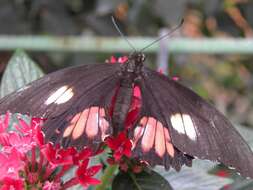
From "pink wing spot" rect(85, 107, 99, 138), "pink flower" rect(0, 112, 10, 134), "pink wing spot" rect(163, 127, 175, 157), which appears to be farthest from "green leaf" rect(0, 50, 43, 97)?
"pink wing spot" rect(163, 127, 175, 157)

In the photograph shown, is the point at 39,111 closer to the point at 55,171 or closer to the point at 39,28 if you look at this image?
the point at 55,171

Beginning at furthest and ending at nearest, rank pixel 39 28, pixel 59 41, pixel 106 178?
pixel 39 28 < pixel 59 41 < pixel 106 178

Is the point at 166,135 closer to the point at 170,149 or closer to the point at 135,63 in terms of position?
the point at 170,149

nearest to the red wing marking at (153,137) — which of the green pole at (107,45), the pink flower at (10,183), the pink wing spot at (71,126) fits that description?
the pink wing spot at (71,126)

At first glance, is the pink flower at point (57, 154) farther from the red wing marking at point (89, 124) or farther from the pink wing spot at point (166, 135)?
the pink wing spot at point (166, 135)

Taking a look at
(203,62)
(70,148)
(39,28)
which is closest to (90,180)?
(70,148)

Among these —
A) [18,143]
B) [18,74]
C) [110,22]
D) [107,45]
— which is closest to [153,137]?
[18,143]
